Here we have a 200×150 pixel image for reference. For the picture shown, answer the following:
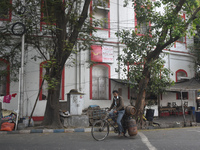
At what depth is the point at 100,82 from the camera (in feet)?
48.8

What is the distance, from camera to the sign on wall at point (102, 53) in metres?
14.4

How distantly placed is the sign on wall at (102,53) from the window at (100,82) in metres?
0.51

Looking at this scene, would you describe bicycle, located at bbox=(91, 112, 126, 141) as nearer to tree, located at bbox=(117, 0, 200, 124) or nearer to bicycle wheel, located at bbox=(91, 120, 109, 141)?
bicycle wheel, located at bbox=(91, 120, 109, 141)

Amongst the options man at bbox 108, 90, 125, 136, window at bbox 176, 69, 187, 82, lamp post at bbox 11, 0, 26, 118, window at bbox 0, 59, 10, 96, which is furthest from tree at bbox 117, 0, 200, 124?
window at bbox 176, 69, 187, 82

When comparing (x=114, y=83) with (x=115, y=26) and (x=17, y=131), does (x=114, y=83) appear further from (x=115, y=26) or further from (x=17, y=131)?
(x=17, y=131)

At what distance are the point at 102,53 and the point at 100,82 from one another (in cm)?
205

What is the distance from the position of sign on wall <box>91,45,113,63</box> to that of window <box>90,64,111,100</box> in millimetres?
508

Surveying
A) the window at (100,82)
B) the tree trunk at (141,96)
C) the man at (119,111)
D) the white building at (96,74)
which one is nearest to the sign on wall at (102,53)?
the white building at (96,74)

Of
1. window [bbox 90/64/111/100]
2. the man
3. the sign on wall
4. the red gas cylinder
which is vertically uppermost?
the sign on wall

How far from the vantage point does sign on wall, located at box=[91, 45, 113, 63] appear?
14.4 meters

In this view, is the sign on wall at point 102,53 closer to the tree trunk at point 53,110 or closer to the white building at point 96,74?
the white building at point 96,74

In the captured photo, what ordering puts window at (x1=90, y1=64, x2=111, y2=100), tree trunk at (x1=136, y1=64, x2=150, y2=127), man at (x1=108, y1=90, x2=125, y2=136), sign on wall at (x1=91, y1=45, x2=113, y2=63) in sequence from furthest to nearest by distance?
window at (x1=90, y1=64, x2=111, y2=100)
sign on wall at (x1=91, y1=45, x2=113, y2=63)
tree trunk at (x1=136, y1=64, x2=150, y2=127)
man at (x1=108, y1=90, x2=125, y2=136)

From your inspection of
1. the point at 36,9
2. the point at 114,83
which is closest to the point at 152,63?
the point at 114,83

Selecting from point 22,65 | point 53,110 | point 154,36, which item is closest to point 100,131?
point 53,110
